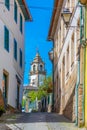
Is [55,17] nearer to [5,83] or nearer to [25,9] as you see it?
[25,9]

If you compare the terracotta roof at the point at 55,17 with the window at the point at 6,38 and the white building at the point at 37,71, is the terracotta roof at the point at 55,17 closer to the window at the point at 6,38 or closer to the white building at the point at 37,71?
the window at the point at 6,38

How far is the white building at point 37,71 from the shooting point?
347 ft

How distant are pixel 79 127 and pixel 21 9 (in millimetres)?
17172

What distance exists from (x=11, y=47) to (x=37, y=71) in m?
82.5

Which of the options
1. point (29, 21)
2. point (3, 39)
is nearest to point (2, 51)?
point (3, 39)

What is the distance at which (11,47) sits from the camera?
2500cm

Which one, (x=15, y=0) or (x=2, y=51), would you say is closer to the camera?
(x=2, y=51)

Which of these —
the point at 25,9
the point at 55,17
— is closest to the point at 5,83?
the point at 55,17

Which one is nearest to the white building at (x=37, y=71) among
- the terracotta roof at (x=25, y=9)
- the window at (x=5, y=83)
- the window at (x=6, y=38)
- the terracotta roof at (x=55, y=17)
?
the terracotta roof at (x=55, y=17)

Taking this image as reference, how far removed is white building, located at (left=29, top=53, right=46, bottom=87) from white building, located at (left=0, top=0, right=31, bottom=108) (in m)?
74.6

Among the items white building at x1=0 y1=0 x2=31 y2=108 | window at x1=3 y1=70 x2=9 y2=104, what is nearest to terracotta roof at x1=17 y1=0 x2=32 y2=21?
white building at x1=0 y1=0 x2=31 y2=108

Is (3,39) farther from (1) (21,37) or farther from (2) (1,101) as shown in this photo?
(1) (21,37)

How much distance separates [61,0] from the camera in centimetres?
2503

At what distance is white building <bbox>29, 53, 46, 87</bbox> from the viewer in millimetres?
105625
